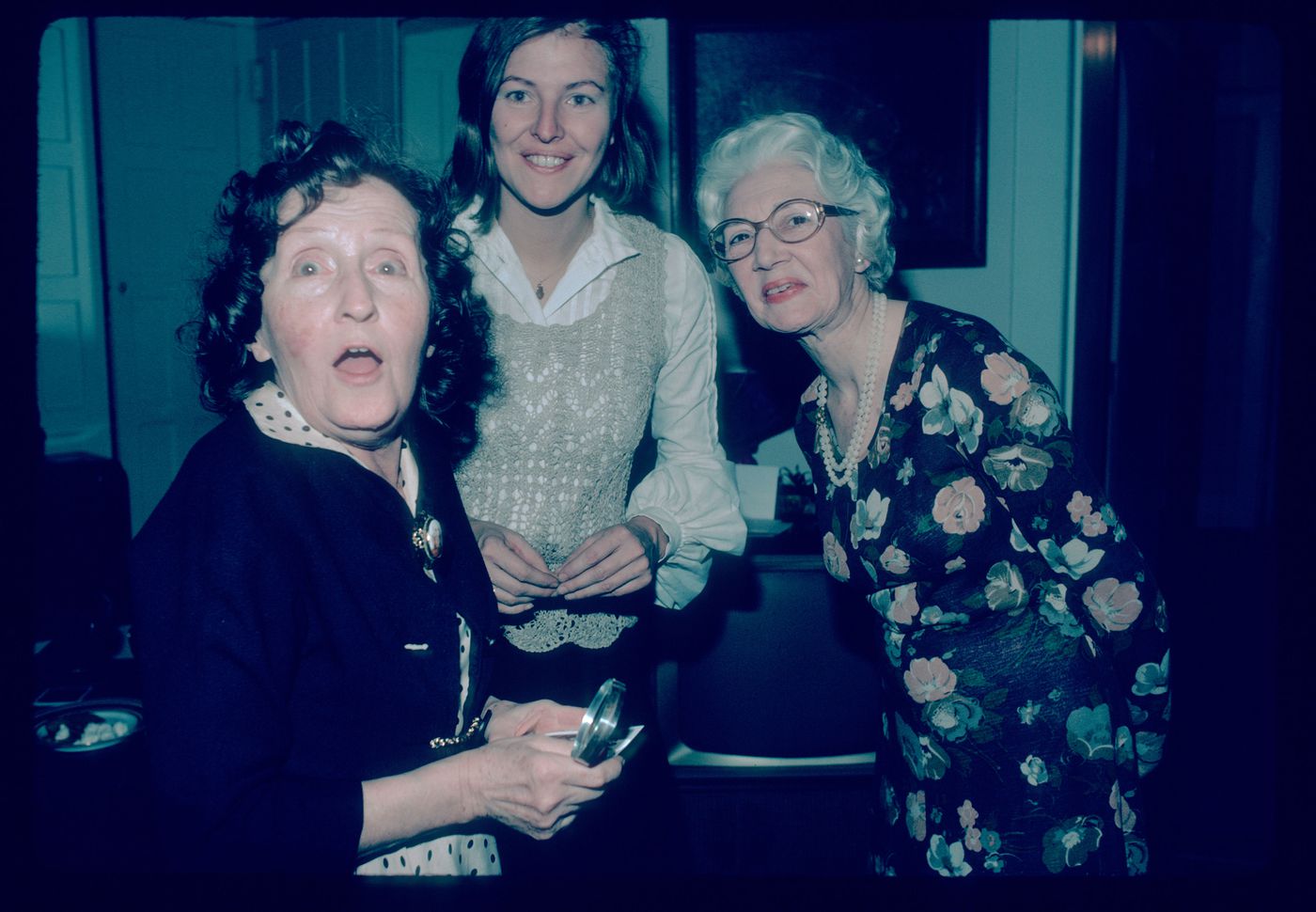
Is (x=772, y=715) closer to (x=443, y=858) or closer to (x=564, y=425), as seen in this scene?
(x=564, y=425)

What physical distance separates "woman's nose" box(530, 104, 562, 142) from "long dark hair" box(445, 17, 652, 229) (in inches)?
3.1

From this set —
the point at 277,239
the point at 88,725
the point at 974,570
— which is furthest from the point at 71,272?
the point at 974,570

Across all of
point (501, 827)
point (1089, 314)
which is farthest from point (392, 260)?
point (1089, 314)

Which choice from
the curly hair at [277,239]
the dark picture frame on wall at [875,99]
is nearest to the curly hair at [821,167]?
the curly hair at [277,239]

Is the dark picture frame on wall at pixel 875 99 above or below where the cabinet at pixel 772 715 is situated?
above

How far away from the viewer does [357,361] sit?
81 centimetres

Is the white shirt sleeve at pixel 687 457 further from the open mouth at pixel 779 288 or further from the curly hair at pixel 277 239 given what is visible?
the curly hair at pixel 277 239

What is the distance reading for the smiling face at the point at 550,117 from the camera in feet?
4.12

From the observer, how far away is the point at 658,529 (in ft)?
4.62

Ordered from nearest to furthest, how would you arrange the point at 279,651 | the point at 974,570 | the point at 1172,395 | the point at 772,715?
the point at 279,651
the point at 974,570
the point at 772,715
the point at 1172,395

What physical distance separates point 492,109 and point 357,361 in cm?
63

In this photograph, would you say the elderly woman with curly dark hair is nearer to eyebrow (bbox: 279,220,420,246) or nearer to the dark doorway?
eyebrow (bbox: 279,220,420,246)

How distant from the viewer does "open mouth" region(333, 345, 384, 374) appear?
0.80 meters

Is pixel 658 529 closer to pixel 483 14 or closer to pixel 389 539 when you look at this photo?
pixel 389 539
